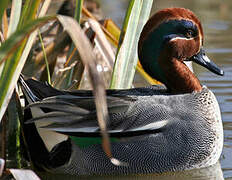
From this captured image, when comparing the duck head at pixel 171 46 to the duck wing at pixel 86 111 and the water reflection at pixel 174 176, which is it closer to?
the duck wing at pixel 86 111

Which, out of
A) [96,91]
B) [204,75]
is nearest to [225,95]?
[204,75]

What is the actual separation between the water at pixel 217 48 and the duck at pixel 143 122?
18 cm

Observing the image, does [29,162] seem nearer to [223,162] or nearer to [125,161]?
[125,161]

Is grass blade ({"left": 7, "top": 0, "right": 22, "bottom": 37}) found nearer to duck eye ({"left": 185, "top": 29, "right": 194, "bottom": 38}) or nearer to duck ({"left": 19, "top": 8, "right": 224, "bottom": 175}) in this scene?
duck ({"left": 19, "top": 8, "right": 224, "bottom": 175})

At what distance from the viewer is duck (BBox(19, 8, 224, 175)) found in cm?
425

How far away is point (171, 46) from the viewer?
4727 mm

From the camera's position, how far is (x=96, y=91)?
7.80 ft

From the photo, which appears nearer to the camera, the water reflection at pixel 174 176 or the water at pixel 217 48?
the water reflection at pixel 174 176

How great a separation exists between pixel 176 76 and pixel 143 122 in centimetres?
58

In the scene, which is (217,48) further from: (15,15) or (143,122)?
(15,15)

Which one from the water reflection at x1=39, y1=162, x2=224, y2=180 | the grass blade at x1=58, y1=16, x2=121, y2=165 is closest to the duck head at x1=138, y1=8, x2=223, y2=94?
the water reflection at x1=39, y1=162, x2=224, y2=180

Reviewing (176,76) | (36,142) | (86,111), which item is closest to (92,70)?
(86,111)

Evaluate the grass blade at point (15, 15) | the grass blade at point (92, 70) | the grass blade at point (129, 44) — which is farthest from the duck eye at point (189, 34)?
the grass blade at point (92, 70)

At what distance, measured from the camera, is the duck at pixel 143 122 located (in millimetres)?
4250
